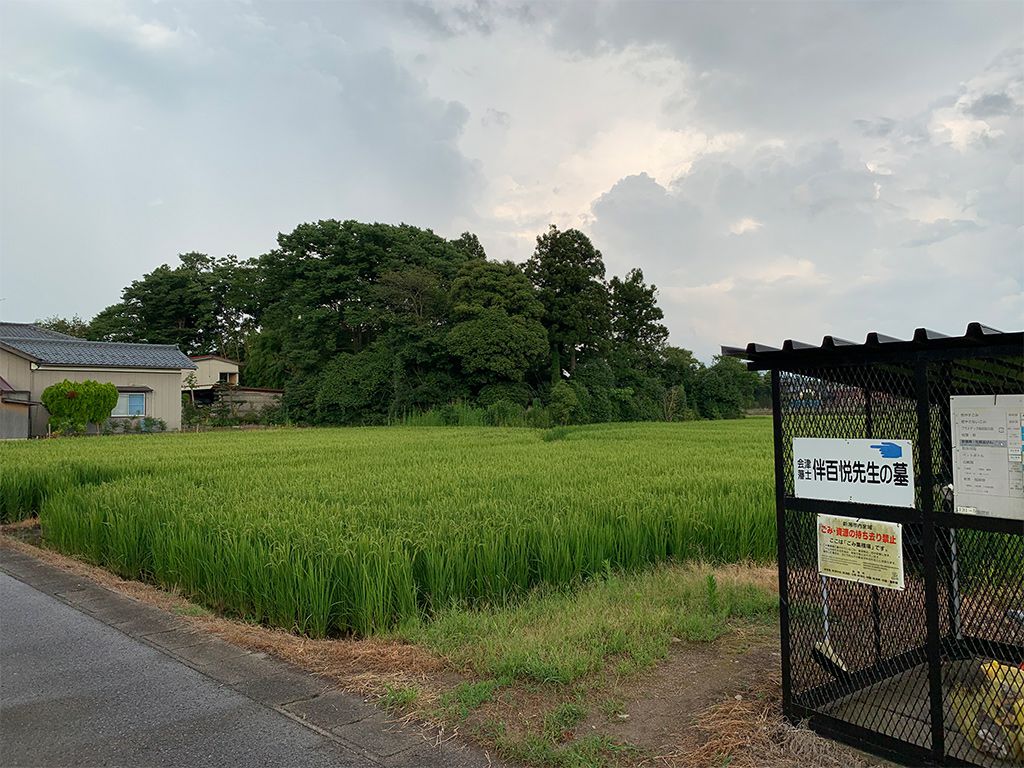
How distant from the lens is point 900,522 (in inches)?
97.3

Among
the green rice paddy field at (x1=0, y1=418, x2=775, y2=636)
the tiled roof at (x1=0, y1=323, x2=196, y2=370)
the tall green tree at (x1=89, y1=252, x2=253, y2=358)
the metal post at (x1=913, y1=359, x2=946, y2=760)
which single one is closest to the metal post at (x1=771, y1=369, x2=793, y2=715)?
the metal post at (x1=913, y1=359, x2=946, y2=760)

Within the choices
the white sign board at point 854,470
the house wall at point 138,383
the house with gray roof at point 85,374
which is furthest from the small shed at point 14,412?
the white sign board at point 854,470

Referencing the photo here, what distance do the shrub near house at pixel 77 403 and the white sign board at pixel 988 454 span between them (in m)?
25.4

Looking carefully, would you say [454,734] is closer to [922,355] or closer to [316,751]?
[316,751]

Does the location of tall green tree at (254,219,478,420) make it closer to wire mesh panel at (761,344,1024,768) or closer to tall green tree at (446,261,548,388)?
tall green tree at (446,261,548,388)

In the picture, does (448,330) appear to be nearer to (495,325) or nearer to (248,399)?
(495,325)

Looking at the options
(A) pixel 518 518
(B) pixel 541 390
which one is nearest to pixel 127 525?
(A) pixel 518 518

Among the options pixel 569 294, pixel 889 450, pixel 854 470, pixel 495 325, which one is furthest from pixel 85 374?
pixel 889 450

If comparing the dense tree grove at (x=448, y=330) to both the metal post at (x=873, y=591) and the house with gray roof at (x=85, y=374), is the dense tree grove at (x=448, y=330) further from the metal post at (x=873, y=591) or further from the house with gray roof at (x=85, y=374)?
the metal post at (x=873, y=591)

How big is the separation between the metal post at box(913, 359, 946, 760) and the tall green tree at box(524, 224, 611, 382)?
2845 cm

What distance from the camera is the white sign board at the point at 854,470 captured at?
8.19ft

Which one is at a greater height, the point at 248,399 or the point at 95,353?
the point at 95,353

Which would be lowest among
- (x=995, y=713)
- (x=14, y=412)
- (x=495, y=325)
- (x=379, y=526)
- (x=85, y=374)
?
(x=995, y=713)

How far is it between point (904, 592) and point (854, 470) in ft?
2.23
